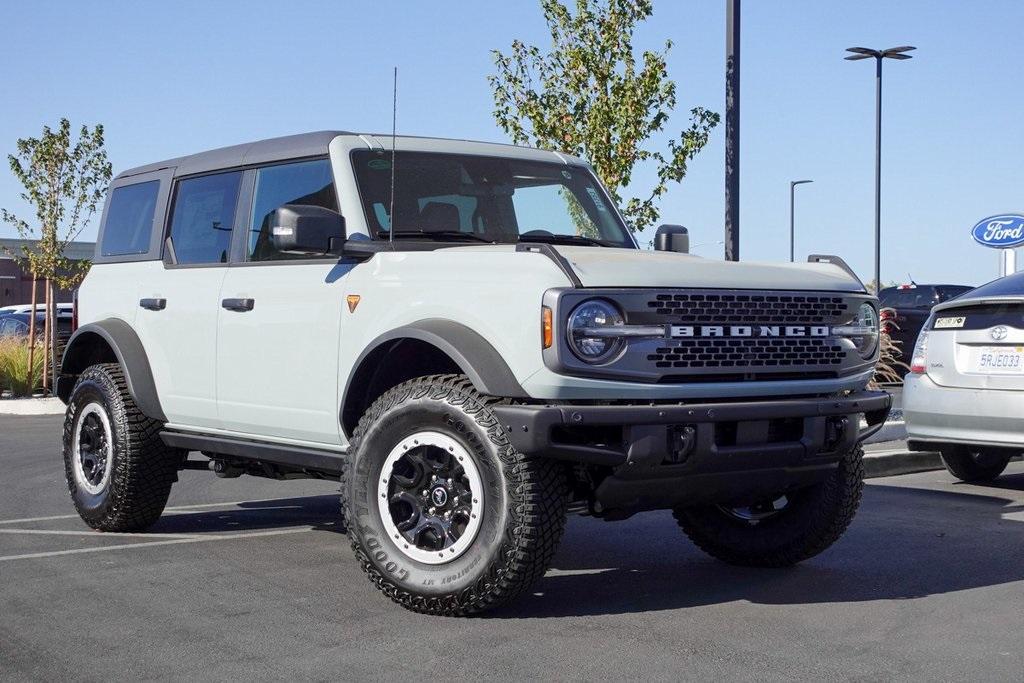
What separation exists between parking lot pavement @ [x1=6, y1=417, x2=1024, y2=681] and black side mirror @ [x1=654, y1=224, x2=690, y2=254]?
5.39ft

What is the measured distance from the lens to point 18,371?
69.7ft

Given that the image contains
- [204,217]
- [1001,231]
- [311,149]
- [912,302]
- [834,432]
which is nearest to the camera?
[834,432]

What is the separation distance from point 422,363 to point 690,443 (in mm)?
1359

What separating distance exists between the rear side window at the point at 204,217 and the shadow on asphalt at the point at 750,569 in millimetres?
1719

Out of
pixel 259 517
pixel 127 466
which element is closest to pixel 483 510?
pixel 127 466

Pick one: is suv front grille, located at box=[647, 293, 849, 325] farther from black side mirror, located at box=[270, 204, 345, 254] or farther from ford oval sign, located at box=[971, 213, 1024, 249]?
ford oval sign, located at box=[971, 213, 1024, 249]

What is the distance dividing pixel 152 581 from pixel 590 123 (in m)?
10.0

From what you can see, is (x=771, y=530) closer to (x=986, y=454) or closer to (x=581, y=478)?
(x=581, y=478)

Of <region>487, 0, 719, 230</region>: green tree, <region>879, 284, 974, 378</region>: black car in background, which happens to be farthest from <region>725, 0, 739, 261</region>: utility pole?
<region>879, 284, 974, 378</region>: black car in background

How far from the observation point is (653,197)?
607 inches

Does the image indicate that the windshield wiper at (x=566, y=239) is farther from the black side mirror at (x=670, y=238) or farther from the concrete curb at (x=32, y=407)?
the concrete curb at (x=32, y=407)

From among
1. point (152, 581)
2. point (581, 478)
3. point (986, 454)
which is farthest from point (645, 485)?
point (986, 454)

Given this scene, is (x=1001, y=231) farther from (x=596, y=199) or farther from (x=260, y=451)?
(x=260, y=451)

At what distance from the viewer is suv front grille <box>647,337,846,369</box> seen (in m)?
5.25
